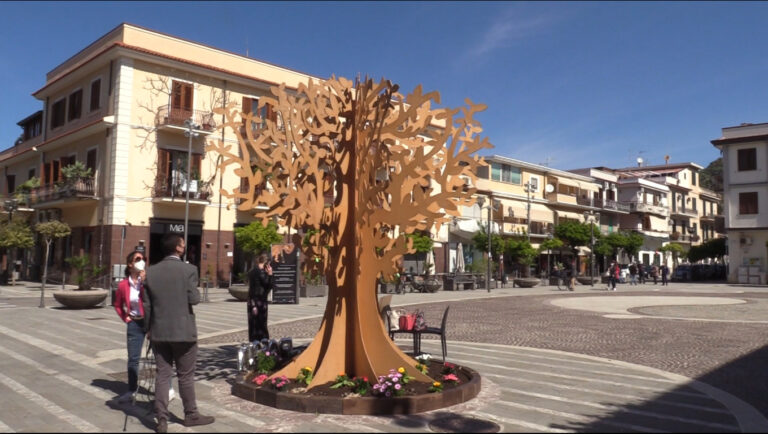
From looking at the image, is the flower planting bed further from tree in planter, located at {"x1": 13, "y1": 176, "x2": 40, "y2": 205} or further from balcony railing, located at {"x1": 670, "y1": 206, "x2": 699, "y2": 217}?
balcony railing, located at {"x1": 670, "y1": 206, "x2": 699, "y2": 217}

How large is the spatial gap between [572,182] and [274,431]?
5353 centimetres

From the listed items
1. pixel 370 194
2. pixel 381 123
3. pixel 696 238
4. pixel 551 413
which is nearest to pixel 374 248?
pixel 370 194

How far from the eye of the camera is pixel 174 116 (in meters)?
28.2

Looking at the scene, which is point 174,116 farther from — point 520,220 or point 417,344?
point 520,220

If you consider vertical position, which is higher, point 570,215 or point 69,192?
point 570,215

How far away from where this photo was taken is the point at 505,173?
1900 inches

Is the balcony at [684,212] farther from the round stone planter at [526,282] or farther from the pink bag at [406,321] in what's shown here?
the pink bag at [406,321]

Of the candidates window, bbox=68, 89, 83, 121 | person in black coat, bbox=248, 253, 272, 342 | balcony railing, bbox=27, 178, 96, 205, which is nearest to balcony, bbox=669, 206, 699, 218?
balcony railing, bbox=27, 178, 96, 205

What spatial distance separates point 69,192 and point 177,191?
5140 mm

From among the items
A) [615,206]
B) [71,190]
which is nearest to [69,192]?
[71,190]

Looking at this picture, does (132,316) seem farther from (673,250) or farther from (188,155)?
(673,250)

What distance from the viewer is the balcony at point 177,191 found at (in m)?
27.6

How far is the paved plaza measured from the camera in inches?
226

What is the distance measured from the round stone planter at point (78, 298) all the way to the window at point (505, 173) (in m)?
34.4
